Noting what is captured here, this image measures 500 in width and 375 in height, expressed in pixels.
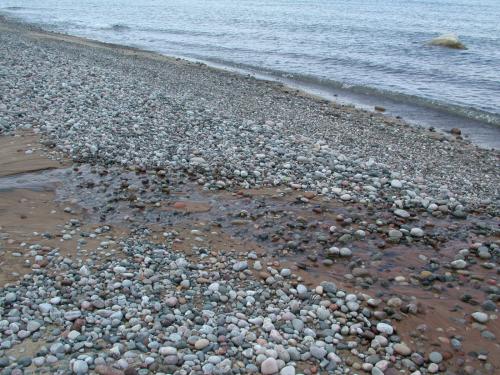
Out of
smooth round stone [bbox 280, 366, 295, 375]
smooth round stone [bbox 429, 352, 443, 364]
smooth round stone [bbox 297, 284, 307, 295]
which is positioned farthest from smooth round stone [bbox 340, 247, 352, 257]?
smooth round stone [bbox 280, 366, 295, 375]

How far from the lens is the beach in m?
5.16

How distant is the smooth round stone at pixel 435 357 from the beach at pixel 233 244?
11 millimetres

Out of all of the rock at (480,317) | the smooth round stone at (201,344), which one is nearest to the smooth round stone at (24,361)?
the smooth round stone at (201,344)

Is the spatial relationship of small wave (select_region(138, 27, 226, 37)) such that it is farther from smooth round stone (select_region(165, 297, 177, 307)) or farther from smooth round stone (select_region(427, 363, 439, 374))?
smooth round stone (select_region(427, 363, 439, 374))

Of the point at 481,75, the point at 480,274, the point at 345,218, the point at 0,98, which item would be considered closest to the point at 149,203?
the point at 345,218

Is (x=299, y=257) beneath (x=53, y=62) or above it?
beneath

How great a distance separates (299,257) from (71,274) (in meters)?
3.42

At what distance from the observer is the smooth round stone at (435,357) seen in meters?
5.26

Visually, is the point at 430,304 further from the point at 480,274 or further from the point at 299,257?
the point at 299,257

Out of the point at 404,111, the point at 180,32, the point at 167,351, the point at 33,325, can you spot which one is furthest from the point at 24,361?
the point at 180,32

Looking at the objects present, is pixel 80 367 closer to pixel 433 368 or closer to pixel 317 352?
pixel 317 352

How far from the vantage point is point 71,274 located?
20.2ft

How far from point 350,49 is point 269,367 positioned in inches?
1187

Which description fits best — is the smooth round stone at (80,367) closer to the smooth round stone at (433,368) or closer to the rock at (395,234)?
the smooth round stone at (433,368)
